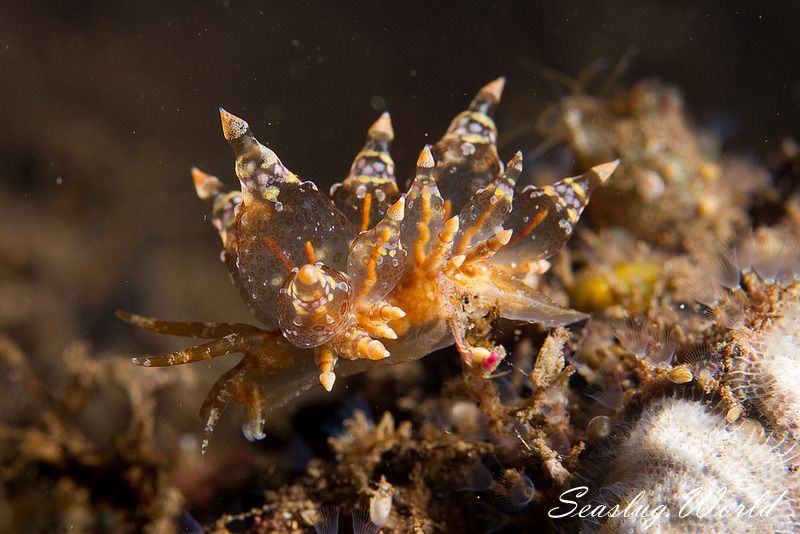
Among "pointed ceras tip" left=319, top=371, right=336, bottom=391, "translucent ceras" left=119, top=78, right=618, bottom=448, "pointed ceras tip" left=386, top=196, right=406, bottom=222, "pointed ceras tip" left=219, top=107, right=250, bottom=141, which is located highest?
"pointed ceras tip" left=219, top=107, right=250, bottom=141

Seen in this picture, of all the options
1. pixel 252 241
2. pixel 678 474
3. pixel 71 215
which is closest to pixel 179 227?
pixel 71 215

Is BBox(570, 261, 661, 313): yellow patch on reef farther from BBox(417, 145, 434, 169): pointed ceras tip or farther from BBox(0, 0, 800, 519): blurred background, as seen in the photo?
BBox(417, 145, 434, 169): pointed ceras tip

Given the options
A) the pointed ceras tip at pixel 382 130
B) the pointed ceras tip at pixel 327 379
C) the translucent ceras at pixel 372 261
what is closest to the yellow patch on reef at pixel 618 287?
the translucent ceras at pixel 372 261

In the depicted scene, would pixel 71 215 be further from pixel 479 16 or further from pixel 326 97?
pixel 479 16

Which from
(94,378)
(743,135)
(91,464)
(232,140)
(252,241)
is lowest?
(91,464)

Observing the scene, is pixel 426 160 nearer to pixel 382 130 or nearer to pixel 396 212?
pixel 396 212

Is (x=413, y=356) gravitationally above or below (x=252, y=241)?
below

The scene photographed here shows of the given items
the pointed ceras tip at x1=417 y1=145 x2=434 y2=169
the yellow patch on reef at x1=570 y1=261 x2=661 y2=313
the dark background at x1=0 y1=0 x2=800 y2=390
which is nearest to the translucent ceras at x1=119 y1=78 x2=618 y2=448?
the pointed ceras tip at x1=417 y1=145 x2=434 y2=169

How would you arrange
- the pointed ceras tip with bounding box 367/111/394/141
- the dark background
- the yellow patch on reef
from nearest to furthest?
the pointed ceras tip with bounding box 367/111/394/141 < the yellow patch on reef < the dark background

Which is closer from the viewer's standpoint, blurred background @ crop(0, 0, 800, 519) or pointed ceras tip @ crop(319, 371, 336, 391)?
pointed ceras tip @ crop(319, 371, 336, 391)
